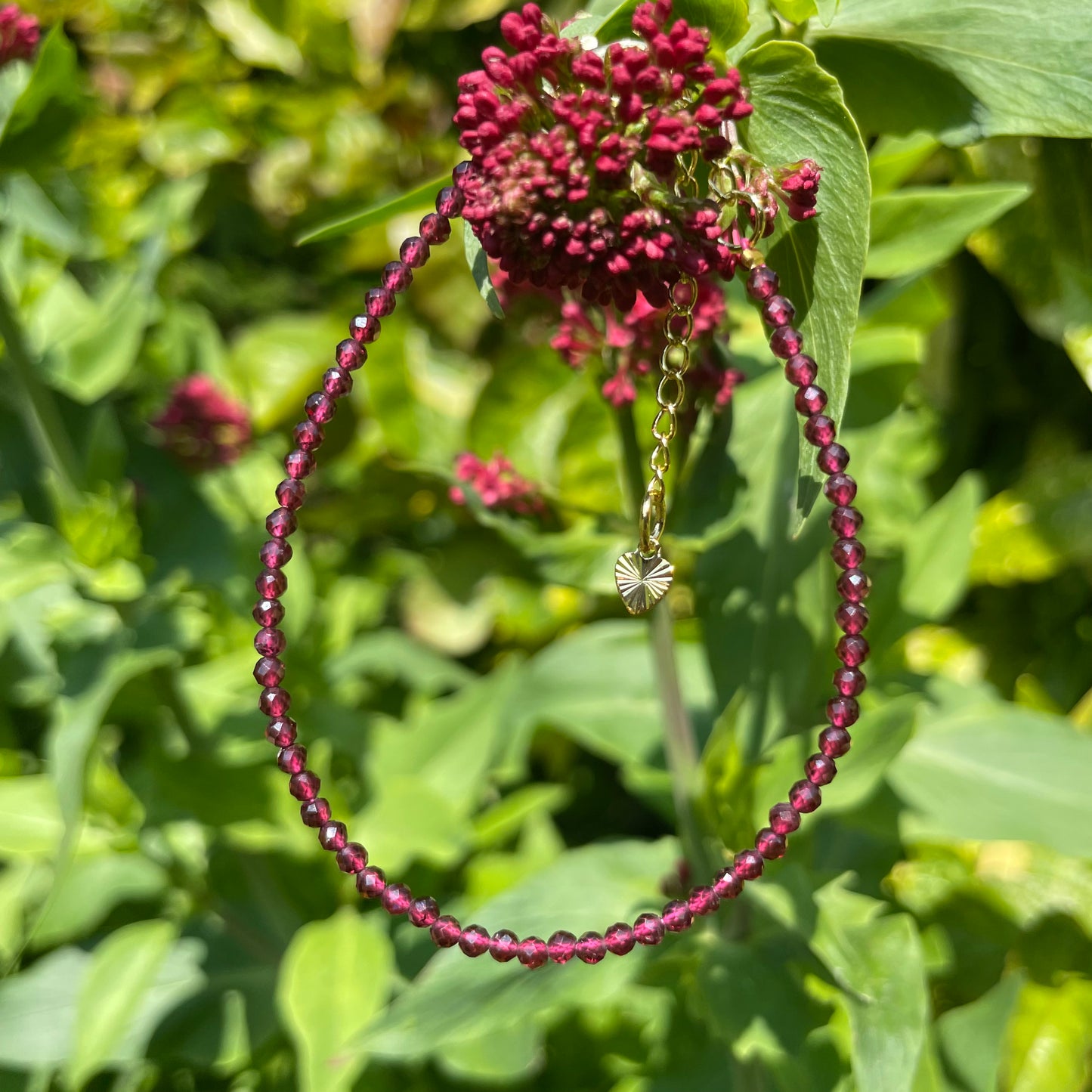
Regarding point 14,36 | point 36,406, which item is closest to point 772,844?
point 36,406

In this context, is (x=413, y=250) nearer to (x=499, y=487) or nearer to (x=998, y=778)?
(x=499, y=487)

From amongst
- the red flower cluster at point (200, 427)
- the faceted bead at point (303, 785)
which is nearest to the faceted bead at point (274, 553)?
the faceted bead at point (303, 785)

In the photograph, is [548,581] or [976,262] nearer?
[548,581]

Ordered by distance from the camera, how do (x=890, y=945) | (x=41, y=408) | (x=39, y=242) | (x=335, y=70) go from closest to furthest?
(x=890, y=945)
(x=41, y=408)
(x=39, y=242)
(x=335, y=70)

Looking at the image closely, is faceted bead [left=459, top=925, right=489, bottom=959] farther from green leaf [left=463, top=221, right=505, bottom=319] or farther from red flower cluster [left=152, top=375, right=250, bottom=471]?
red flower cluster [left=152, top=375, right=250, bottom=471]

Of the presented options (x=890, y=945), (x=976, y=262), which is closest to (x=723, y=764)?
(x=890, y=945)

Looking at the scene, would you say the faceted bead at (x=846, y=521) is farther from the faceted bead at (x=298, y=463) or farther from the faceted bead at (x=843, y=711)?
the faceted bead at (x=298, y=463)

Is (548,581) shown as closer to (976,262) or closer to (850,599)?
(850,599)
